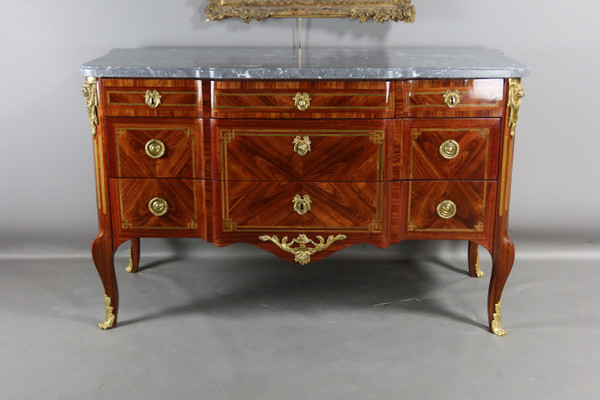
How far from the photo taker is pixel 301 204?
8.79ft

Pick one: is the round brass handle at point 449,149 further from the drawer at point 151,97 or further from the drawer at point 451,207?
the drawer at point 151,97

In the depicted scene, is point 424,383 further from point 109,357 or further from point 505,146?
point 109,357

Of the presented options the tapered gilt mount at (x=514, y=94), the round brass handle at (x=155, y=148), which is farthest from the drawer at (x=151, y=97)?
the tapered gilt mount at (x=514, y=94)

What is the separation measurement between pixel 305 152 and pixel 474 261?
1188 mm

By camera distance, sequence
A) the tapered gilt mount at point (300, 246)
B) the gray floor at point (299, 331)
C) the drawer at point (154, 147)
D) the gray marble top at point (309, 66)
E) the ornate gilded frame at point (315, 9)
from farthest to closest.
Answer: the ornate gilded frame at point (315, 9) → the tapered gilt mount at point (300, 246) → the drawer at point (154, 147) → the gray marble top at point (309, 66) → the gray floor at point (299, 331)

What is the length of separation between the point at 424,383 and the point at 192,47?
1894 millimetres

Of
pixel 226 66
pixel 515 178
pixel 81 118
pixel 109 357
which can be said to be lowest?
pixel 109 357

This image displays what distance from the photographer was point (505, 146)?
2600mm

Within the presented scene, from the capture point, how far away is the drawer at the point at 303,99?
2.55 m

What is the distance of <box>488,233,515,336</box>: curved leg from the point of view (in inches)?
107

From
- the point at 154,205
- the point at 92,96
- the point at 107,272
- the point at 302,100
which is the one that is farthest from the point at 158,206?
the point at 302,100

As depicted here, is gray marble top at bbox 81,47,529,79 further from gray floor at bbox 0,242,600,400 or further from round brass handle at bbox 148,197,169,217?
gray floor at bbox 0,242,600,400

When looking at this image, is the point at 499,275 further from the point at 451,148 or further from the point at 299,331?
the point at 299,331

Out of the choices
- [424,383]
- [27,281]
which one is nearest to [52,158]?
[27,281]
